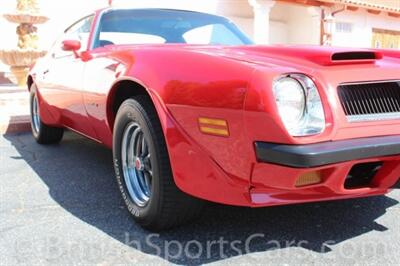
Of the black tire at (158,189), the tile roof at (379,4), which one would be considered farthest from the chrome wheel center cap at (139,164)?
the tile roof at (379,4)

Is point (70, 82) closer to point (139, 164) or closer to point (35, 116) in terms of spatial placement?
point (139, 164)

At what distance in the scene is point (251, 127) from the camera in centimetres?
192

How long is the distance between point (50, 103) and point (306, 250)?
278 centimetres

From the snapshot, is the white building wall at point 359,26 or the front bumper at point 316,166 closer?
the front bumper at point 316,166

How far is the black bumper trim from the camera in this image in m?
1.85

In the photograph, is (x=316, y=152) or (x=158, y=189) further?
(x=158, y=189)

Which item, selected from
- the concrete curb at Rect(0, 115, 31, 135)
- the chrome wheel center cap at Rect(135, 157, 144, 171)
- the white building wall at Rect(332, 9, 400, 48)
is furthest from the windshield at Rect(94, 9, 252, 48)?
the white building wall at Rect(332, 9, 400, 48)

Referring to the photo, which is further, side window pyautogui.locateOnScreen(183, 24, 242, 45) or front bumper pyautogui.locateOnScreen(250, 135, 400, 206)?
side window pyautogui.locateOnScreen(183, 24, 242, 45)

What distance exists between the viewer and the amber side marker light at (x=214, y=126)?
2025 millimetres

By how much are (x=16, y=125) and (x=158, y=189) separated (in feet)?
12.9

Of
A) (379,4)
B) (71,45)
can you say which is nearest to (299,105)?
(71,45)

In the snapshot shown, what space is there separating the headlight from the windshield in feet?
5.19

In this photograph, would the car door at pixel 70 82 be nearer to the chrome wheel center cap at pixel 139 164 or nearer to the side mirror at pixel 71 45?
the side mirror at pixel 71 45

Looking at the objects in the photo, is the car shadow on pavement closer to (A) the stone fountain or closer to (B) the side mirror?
(B) the side mirror
